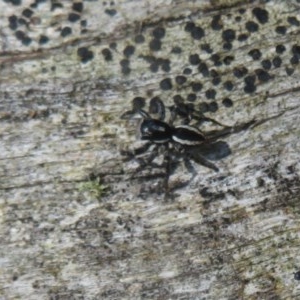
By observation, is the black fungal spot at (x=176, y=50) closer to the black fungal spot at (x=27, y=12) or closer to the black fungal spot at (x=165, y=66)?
the black fungal spot at (x=165, y=66)

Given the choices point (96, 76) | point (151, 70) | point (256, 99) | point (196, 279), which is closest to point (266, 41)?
point (256, 99)

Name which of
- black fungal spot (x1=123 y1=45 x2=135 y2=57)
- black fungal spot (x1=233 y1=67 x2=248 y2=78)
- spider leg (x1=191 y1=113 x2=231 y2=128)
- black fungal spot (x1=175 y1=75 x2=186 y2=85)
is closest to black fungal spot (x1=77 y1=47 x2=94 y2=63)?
black fungal spot (x1=123 y1=45 x2=135 y2=57)

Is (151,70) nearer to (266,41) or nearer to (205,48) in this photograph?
(205,48)

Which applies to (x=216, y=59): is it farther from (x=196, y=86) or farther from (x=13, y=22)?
(x=13, y=22)

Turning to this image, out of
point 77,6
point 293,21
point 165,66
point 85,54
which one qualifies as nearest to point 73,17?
point 77,6

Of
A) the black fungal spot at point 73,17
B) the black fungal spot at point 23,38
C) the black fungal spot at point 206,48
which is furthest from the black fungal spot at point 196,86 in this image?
the black fungal spot at point 23,38
